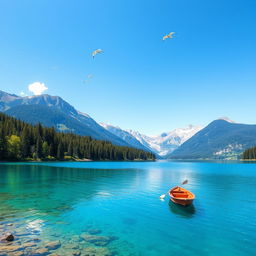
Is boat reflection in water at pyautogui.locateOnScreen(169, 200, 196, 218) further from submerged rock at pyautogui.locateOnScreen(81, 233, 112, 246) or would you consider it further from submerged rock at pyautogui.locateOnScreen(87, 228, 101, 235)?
submerged rock at pyautogui.locateOnScreen(81, 233, 112, 246)

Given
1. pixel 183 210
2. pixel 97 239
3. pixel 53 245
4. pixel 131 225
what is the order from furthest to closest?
pixel 183 210, pixel 131 225, pixel 97 239, pixel 53 245

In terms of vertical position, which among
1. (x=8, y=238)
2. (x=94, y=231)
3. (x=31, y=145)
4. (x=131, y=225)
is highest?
(x=31, y=145)

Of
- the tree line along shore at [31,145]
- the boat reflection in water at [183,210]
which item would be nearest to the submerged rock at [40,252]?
the boat reflection in water at [183,210]

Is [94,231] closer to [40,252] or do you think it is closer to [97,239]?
[97,239]

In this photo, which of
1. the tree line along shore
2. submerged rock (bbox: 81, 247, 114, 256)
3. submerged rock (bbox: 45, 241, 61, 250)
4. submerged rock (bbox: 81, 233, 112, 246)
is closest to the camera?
submerged rock (bbox: 81, 247, 114, 256)

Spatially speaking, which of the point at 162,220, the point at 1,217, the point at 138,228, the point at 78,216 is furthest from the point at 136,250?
the point at 1,217

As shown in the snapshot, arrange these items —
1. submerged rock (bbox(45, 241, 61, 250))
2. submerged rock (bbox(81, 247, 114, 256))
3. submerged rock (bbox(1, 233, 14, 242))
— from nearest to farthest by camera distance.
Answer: submerged rock (bbox(81, 247, 114, 256)), submerged rock (bbox(45, 241, 61, 250)), submerged rock (bbox(1, 233, 14, 242))

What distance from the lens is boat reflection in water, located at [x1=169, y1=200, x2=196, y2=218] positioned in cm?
2678

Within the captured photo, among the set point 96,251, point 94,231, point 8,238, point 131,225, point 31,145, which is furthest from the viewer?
point 31,145

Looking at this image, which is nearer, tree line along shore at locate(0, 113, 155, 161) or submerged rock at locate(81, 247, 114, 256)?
submerged rock at locate(81, 247, 114, 256)

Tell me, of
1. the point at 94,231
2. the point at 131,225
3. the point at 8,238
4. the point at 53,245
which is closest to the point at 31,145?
the point at 131,225

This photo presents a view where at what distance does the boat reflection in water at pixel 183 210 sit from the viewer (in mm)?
26781

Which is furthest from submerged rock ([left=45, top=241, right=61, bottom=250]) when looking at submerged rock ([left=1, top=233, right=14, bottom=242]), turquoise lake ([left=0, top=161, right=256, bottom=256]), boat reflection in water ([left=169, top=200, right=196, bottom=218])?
boat reflection in water ([left=169, top=200, right=196, bottom=218])

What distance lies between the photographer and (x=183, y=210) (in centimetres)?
2872
